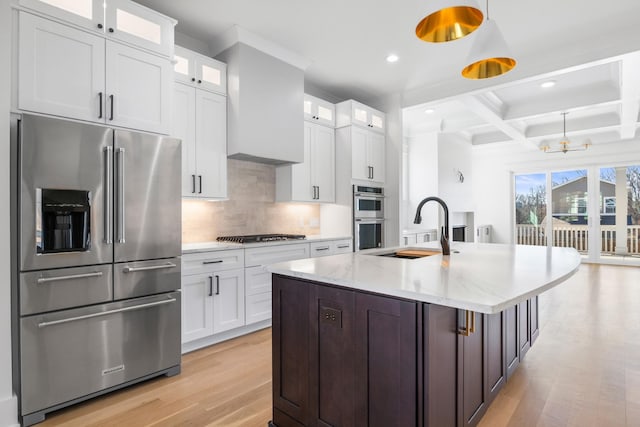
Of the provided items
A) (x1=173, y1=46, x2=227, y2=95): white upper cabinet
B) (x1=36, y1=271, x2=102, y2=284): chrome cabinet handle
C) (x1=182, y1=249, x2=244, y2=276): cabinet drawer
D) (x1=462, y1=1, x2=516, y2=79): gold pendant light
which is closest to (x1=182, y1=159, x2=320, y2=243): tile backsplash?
(x1=182, y1=249, x2=244, y2=276): cabinet drawer

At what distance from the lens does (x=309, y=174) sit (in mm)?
4359

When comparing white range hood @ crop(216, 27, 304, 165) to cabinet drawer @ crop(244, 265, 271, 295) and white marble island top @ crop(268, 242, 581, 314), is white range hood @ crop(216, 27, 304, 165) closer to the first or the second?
cabinet drawer @ crop(244, 265, 271, 295)

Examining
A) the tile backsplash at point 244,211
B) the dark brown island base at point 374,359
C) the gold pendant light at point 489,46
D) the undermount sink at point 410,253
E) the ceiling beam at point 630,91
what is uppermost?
the ceiling beam at point 630,91

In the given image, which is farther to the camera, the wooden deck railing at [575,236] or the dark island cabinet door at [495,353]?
the wooden deck railing at [575,236]

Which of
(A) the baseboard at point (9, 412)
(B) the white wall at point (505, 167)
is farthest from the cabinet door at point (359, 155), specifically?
(B) the white wall at point (505, 167)

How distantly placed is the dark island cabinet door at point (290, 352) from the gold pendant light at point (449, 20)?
4.97 feet

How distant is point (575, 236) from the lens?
836 cm

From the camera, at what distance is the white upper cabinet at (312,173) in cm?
420

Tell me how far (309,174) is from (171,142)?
79.4 inches

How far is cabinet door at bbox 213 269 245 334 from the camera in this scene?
3.13 m

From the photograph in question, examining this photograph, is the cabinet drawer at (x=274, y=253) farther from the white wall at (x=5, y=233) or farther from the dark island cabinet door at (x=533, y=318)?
the dark island cabinet door at (x=533, y=318)

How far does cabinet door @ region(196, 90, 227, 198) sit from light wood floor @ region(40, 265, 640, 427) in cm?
146

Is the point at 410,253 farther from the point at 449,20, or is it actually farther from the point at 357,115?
the point at 357,115

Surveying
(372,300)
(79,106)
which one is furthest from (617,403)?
(79,106)
